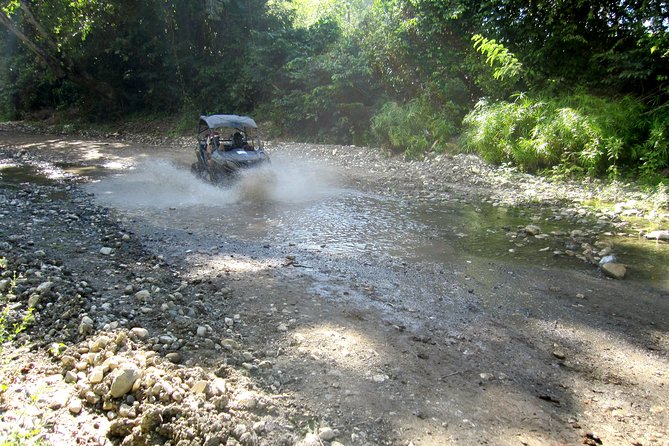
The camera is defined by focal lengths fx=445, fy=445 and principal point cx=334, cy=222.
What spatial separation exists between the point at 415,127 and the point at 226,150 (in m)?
7.08

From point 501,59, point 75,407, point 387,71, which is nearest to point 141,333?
point 75,407

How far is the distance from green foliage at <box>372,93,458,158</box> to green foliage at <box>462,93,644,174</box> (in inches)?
60.6

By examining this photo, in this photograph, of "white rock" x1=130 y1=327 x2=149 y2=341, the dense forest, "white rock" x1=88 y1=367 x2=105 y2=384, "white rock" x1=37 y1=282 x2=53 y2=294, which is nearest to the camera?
"white rock" x1=88 y1=367 x2=105 y2=384

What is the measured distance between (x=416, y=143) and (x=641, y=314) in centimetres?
1063

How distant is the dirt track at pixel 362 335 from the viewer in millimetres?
3207

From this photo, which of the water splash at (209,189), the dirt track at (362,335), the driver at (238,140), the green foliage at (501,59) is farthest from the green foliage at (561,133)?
the driver at (238,140)

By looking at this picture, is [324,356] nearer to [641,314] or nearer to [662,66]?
[641,314]

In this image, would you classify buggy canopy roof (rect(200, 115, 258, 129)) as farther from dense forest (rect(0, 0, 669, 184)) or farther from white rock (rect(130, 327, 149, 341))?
white rock (rect(130, 327, 149, 341))

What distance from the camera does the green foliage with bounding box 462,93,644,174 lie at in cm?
1054

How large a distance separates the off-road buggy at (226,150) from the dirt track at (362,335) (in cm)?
334

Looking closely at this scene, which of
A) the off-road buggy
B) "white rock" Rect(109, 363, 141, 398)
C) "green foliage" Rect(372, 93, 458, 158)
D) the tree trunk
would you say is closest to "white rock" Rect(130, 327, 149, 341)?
"white rock" Rect(109, 363, 141, 398)

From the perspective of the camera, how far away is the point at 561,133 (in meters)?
11.2

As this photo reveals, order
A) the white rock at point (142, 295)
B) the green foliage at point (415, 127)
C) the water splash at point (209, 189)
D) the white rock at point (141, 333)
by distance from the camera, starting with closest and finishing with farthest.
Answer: the white rock at point (141, 333), the white rock at point (142, 295), the water splash at point (209, 189), the green foliage at point (415, 127)

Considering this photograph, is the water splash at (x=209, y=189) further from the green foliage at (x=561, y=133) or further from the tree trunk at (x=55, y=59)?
Answer: the tree trunk at (x=55, y=59)
